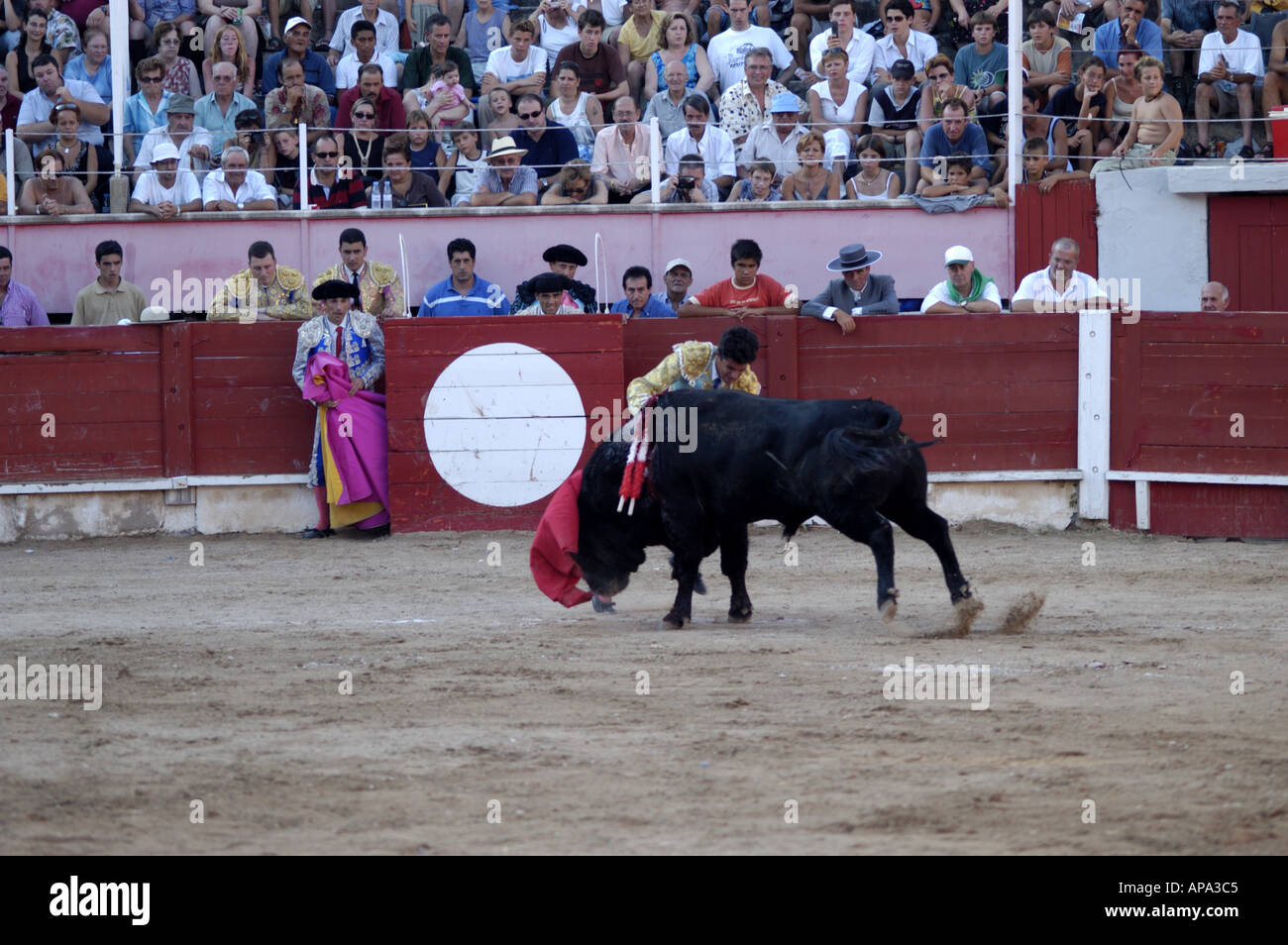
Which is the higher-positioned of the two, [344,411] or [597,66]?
[597,66]

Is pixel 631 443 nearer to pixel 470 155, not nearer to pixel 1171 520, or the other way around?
pixel 1171 520

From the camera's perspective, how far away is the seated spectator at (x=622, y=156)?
12.2m

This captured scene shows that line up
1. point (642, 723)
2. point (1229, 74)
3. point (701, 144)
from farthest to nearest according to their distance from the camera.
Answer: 1. point (1229, 74)
2. point (701, 144)
3. point (642, 723)

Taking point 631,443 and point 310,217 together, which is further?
point 310,217

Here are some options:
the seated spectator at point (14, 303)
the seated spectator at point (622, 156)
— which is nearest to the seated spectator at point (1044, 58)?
the seated spectator at point (622, 156)

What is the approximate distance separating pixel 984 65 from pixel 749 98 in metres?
1.85

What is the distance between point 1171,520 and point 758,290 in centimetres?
286

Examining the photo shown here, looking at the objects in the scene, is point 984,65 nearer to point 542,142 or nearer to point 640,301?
point 542,142

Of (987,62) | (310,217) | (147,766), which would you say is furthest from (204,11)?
(147,766)

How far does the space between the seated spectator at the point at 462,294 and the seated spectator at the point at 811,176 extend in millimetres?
2621

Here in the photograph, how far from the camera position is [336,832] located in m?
3.97

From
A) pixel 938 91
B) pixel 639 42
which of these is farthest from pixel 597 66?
pixel 938 91

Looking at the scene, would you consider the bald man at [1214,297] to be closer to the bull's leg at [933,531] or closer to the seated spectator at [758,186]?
the seated spectator at [758,186]

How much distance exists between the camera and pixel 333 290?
10195 millimetres
